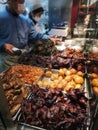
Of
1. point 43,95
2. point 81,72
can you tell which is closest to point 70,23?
point 81,72

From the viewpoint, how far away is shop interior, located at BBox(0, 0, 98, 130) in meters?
1.25

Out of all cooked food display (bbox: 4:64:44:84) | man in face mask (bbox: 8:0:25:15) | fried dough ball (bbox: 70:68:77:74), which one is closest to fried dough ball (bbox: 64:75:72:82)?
fried dough ball (bbox: 70:68:77:74)

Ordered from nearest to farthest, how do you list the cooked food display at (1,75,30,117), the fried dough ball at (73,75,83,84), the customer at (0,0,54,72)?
the cooked food display at (1,75,30,117)
the fried dough ball at (73,75,83,84)
the customer at (0,0,54,72)

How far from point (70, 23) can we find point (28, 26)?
103 inches

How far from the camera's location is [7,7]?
286 centimetres

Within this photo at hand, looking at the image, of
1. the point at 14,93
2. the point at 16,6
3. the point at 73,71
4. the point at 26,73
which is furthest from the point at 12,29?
the point at 14,93

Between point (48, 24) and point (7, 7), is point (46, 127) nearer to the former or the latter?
point (7, 7)

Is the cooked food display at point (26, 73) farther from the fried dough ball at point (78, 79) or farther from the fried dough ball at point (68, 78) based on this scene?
the fried dough ball at point (78, 79)

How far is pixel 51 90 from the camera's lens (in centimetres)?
164

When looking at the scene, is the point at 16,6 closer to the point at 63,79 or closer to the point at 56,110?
the point at 63,79

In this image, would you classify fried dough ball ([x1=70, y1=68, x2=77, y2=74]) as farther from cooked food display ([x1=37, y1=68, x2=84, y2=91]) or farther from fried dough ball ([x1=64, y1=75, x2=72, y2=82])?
fried dough ball ([x1=64, y1=75, x2=72, y2=82])

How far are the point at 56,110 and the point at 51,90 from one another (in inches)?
13.4

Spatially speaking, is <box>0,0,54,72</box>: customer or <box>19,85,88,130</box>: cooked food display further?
<box>0,0,54,72</box>: customer

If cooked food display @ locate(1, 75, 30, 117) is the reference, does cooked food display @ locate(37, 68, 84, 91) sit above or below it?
below
